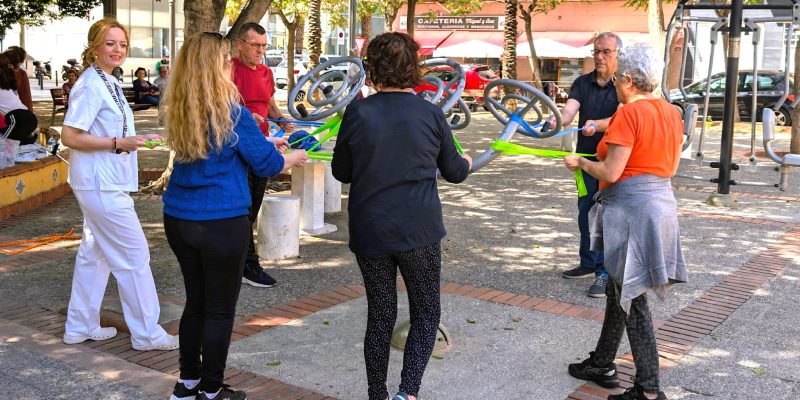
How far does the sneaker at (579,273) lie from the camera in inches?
260

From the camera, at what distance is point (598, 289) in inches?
242

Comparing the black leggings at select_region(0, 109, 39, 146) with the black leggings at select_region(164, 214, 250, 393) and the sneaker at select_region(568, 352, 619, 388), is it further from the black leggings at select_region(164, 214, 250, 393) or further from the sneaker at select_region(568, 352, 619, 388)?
the sneaker at select_region(568, 352, 619, 388)

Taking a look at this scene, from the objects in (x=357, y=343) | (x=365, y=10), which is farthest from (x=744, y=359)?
(x=365, y=10)

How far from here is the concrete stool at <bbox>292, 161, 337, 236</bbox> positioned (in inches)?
317

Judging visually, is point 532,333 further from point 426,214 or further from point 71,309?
point 71,309

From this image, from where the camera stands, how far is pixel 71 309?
4969 mm

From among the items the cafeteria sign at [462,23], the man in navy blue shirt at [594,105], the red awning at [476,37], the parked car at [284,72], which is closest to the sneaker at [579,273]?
the man in navy blue shirt at [594,105]

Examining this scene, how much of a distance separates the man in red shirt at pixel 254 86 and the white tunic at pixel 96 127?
1428 millimetres

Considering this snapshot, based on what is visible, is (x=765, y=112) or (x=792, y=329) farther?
(x=765, y=112)

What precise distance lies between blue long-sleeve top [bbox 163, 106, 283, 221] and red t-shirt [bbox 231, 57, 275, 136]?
2334 millimetres

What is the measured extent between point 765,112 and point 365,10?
35107 millimetres

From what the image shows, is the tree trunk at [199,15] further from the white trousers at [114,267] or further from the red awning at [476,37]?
the red awning at [476,37]

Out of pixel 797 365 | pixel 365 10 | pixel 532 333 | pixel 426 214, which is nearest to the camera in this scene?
pixel 426 214

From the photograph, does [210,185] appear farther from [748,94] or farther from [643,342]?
[748,94]
